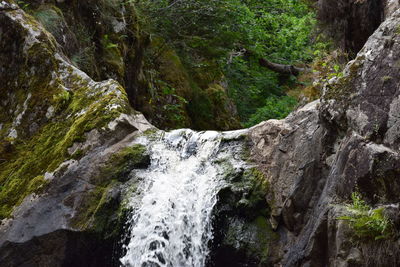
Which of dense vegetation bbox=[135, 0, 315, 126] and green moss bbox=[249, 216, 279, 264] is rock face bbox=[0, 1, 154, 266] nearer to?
green moss bbox=[249, 216, 279, 264]

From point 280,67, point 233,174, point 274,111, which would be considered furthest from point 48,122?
point 280,67

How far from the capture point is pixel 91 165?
22.2ft

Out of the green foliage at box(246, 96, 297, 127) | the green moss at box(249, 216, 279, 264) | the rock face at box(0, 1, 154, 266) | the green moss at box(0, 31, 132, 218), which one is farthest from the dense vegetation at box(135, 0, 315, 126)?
the green moss at box(249, 216, 279, 264)

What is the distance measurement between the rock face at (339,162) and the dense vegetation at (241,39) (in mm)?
6148

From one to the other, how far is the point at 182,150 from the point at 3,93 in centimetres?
371

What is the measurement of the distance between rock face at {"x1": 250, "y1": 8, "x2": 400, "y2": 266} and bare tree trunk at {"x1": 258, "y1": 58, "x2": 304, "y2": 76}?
8.67 meters

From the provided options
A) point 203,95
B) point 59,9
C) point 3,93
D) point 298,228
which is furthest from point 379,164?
point 203,95

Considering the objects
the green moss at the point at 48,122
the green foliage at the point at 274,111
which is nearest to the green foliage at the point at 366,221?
the green moss at the point at 48,122

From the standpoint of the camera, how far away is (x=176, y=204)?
6457mm

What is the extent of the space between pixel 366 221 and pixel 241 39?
423 inches

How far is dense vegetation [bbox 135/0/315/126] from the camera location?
1295 cm

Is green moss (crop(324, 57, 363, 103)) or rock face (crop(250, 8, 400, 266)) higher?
green moss (crop(324, 57, 363, 103))

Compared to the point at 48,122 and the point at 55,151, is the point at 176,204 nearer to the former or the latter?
the point at 55,151

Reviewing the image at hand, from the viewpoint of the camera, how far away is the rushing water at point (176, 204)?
6051mm
